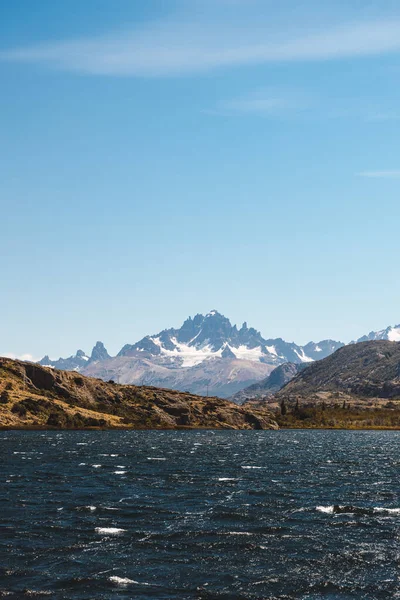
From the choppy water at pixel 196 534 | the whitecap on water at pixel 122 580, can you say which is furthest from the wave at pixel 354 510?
the whitecap on water at pixel 122 580

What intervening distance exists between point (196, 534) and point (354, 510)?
67.7ft

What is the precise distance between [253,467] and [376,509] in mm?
47297

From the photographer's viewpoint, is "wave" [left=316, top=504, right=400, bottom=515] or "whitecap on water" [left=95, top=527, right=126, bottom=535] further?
"wave" [left=316, top=504, right=400, bottom=515]

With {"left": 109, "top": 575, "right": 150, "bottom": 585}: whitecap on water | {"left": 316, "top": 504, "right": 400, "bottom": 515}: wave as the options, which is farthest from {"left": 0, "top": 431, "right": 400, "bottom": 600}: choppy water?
{"left": 316, "top": 504, "right": 400, "bottom": 515}: wave

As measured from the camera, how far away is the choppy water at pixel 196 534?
4100cm

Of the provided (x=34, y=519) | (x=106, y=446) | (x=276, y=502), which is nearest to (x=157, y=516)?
(x=34, y=519)

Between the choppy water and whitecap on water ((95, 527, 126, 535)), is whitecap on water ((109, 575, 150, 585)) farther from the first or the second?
whitecap on water ((95, 527, 126, 535))

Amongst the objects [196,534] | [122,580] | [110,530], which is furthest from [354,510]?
[122,580]

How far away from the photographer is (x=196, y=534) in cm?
5512

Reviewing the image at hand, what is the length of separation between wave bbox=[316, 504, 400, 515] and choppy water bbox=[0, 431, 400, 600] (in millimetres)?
193

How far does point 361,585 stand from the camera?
41.7 metres

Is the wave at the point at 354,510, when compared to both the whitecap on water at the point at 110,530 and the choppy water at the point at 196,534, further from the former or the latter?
the whitecap on water at the point at 110,530

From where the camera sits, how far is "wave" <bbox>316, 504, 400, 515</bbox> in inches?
2657

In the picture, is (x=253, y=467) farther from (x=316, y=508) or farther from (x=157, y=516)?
(x=157, y=516)
